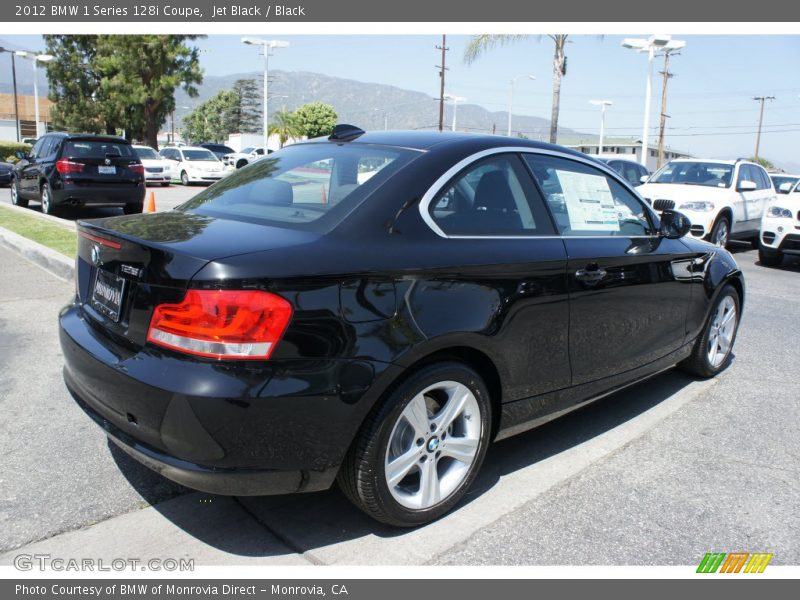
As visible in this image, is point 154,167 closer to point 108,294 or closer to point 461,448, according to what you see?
point 108,294

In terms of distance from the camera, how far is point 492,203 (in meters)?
3.27

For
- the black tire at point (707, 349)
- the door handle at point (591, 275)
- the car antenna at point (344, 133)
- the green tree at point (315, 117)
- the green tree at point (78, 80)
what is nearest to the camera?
the door handle at point (591, 275)

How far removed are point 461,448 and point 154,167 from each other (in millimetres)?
22820

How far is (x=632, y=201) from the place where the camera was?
4.24 meters

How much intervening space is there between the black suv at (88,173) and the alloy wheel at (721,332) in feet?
38.8

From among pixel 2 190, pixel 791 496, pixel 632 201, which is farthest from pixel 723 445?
pixel 2 190

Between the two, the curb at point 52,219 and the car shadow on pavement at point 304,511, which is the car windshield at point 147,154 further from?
the car shadow on pavement at point 304,511

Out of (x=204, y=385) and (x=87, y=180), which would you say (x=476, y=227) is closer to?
(x=204, y=385)

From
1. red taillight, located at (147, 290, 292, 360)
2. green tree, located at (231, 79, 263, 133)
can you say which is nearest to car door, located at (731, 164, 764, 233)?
red taillight, located at (147, 290, 292, 360)

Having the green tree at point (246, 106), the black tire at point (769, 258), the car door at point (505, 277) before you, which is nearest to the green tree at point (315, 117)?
the black tire at point (769, 258)

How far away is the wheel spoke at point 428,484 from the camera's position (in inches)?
115

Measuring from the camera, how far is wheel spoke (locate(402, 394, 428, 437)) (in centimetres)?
276

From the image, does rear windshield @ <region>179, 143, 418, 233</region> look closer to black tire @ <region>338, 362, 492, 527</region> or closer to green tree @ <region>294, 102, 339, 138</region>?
black tire @ <region>338, 362, 492, 527</region>
